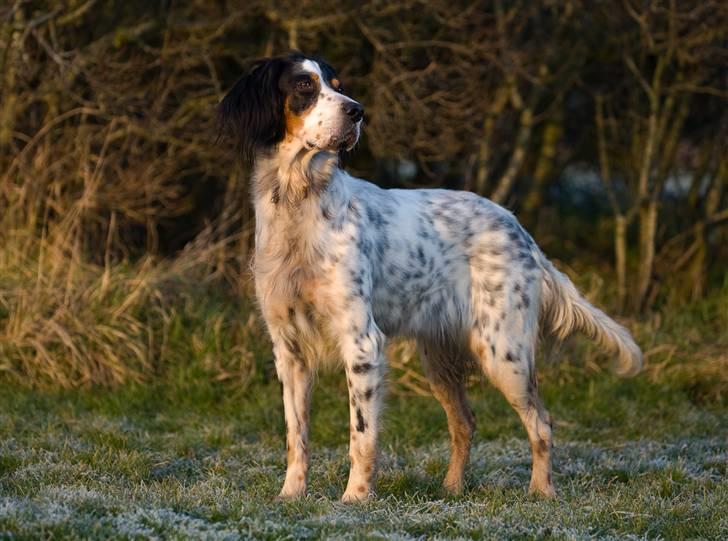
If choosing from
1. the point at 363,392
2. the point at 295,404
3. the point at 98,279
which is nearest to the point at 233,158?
the point at 98,279

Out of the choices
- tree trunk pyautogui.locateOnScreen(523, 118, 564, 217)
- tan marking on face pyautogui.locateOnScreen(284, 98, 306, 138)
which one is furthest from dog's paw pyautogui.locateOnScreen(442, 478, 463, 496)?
tree trunk pyautogui.locateOnScreen(523, 118, 564, 217)

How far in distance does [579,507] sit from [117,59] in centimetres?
473

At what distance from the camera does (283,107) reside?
174 inches

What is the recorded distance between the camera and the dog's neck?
4.42 meters

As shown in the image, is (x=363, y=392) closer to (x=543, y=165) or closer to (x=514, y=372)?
(x=514, y=372)

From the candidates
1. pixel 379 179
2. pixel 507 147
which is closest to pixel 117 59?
pixel 379 179

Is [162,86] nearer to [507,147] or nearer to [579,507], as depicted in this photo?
[507,147]

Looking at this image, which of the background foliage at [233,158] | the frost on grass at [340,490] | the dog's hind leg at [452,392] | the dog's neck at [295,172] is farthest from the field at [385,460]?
the dog's neck at [295,172]

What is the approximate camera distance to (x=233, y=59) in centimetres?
815

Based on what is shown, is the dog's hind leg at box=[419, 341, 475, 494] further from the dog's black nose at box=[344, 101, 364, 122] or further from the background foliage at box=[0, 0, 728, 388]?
the background foliage at box=[0, 0, 728, 388]

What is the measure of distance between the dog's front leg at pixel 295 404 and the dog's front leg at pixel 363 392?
0.76 ft

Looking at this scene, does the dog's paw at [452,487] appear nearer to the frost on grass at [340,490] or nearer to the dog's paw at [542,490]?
the frost on grass at [340,490]

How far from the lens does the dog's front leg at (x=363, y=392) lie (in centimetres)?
434

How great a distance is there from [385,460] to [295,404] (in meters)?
0.71
